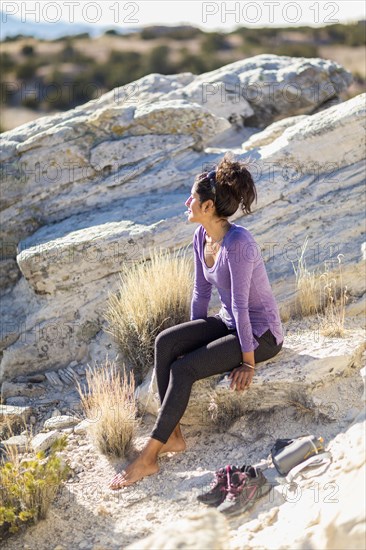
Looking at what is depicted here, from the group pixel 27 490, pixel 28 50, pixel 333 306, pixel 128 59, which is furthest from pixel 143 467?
pixel 28 50

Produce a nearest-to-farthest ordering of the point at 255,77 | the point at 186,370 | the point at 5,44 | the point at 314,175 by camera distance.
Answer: the point at 186,370 < the point at 314,175 < the point at 255,77 < the point at 5,44

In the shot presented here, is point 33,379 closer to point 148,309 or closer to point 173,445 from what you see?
point 148,309

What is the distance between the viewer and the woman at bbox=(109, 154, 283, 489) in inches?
176

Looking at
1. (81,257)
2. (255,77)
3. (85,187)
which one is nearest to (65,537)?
(81,257)

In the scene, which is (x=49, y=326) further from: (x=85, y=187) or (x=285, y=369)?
(x=285, y=369)

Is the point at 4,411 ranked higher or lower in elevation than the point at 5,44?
lower

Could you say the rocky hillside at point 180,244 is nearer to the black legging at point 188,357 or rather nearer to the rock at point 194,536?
the rock at point 194,536

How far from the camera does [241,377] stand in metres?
4.54

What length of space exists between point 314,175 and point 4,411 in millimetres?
3524

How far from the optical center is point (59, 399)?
19.4 feet

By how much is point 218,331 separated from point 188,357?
0.35 metres

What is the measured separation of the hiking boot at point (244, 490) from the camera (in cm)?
398

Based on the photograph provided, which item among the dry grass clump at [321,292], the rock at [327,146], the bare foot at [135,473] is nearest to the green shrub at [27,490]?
the bare foot at [135,473]

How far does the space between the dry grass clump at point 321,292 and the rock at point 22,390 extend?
7.55 feet
